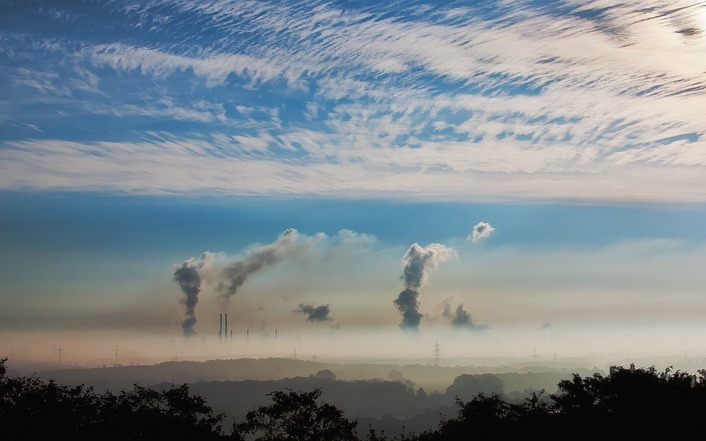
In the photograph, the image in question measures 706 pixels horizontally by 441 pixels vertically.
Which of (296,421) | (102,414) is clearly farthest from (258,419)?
(102,414)

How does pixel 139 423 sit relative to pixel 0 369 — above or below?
below

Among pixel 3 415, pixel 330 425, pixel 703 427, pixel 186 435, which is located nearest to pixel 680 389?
pixel 703 427

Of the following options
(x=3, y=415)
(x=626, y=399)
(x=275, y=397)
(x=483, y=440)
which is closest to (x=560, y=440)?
(x=483, y=440)

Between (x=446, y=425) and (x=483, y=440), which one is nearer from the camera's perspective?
(x=483, y=440)

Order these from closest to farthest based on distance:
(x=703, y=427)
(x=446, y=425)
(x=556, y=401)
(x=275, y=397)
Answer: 1. (x=703, y=427)
2. (x=275, y=397)
3. (x=446, y=425)
4. (x=556, y=401)

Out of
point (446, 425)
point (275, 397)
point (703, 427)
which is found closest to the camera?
point (703, 427)

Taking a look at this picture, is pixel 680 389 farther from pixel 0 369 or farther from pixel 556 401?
pixel 0 369

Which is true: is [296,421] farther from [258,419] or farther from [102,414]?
[102,414]

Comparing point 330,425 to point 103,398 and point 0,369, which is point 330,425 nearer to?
point 103,398
